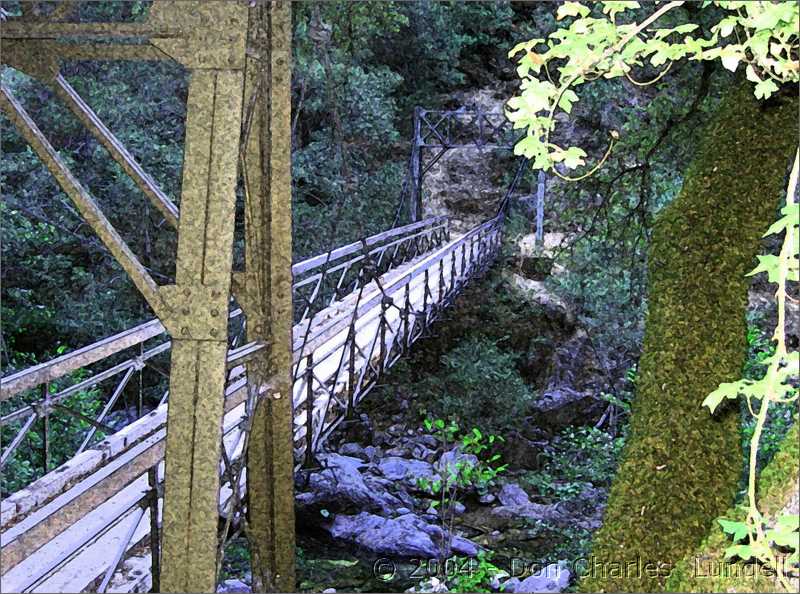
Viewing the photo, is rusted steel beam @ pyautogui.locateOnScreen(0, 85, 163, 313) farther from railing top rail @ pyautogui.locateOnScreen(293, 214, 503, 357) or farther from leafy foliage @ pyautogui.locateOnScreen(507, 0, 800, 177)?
railing top rail @ pyautogui.locateOnScreen(293, 214, 503, 357)

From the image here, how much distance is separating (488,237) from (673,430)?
10.4 meters

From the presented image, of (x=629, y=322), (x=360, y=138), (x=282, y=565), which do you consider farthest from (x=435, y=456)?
(x=360, y=138)

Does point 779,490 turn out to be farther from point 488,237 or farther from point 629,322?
Result: point 488,237

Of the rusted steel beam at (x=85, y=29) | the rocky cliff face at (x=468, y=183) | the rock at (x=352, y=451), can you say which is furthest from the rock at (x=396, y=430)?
the rocky cliff face at (x=468, y=183)

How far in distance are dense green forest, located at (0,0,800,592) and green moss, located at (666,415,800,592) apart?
1 centimetres

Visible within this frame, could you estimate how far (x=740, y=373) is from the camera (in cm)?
301

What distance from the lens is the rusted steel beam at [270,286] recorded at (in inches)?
114

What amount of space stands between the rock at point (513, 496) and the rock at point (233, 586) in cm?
300

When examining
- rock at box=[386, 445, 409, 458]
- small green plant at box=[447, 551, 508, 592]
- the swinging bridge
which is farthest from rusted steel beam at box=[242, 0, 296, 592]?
rock at box=[386, 445, 409, 458]

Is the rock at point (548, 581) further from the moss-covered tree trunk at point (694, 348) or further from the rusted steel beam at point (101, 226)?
the rusted steel beam at point (101, 226)

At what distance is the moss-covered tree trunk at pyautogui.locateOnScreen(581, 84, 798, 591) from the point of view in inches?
109

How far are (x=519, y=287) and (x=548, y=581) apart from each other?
9.03 meters

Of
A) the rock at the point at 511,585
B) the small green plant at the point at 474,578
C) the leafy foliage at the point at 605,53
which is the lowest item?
the rock at the point at 511,585

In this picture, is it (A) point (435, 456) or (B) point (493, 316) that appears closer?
(A) point (435, 456)
